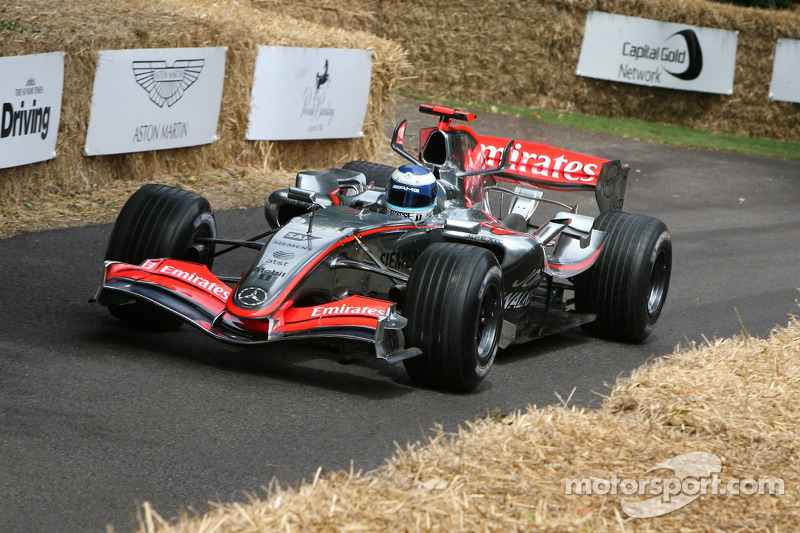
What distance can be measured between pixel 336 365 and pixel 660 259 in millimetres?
2940

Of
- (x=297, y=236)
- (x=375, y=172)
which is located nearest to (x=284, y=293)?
(x=297, y=236)

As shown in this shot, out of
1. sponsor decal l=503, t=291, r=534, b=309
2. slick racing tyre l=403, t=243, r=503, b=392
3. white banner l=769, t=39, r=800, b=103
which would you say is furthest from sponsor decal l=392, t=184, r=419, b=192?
white banner l=769, t=39, r=800, b=103

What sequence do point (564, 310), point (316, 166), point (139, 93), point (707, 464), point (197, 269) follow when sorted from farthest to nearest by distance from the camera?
point (316, 166) < point (139, 93) < point (564, 310) < point (197, 269) < point (707, 464)

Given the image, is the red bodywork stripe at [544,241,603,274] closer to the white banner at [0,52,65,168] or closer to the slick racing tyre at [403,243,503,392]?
the slick racing tyre at [403,243,503,392]

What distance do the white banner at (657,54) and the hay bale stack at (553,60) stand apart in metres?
0.18

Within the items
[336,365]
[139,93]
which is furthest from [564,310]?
[139,93]

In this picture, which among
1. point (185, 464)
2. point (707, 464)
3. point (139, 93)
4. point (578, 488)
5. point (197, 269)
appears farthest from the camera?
point (139, 93)

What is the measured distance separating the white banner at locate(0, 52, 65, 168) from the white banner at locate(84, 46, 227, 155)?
21.1 inches

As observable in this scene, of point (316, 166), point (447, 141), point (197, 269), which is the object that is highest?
point (447, 141)

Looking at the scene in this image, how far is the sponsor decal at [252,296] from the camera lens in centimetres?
595

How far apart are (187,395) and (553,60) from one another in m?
17.5

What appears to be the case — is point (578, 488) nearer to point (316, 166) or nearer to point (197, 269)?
point (197, 269)

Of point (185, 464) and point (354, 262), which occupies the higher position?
point (354, 262)

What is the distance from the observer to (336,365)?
260 inches
